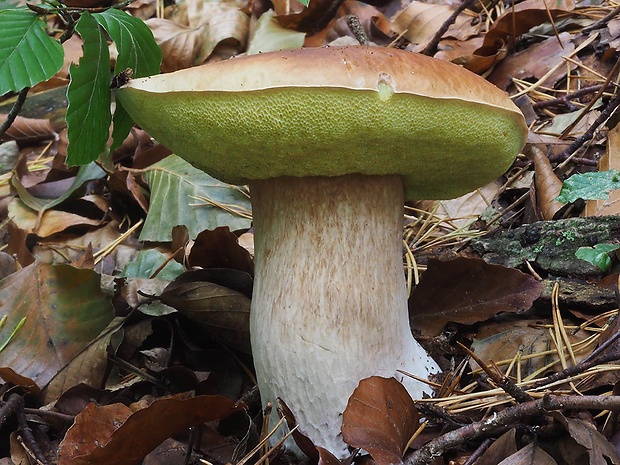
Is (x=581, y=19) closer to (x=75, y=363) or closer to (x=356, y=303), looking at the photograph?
(x=356, y=303)

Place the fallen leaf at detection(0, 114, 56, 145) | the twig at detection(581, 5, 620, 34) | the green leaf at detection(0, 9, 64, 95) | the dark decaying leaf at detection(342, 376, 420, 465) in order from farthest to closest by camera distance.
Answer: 1. the fallen leaf at detection(0, 114, 56, 145)
2. the twig at detection(581, 5, 620, 34)
3. the green leaf at detection(0, 9, 64, 95)
4. the dark decaying leaf at detection(342, 376, 420, 465)

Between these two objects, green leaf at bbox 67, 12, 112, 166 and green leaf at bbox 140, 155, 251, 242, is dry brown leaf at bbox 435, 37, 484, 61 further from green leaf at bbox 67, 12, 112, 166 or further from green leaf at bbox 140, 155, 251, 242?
green leaf at bbox 67, 12, 112, 166

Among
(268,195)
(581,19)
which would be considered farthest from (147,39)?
(581,19)

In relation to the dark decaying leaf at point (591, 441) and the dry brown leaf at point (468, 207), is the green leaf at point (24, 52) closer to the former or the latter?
the dark decaying leaf at point (591, 441)

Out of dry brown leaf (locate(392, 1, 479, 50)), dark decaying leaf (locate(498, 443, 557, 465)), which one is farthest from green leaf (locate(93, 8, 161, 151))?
dry brown leaf (locate(392, 1, 479, 50))

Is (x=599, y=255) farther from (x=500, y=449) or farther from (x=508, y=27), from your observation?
(x=508, y=27)

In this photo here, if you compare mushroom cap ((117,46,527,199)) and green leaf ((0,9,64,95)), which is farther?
green leaf ((0,9,64,95))

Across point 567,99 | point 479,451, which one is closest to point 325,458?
point 479,451
